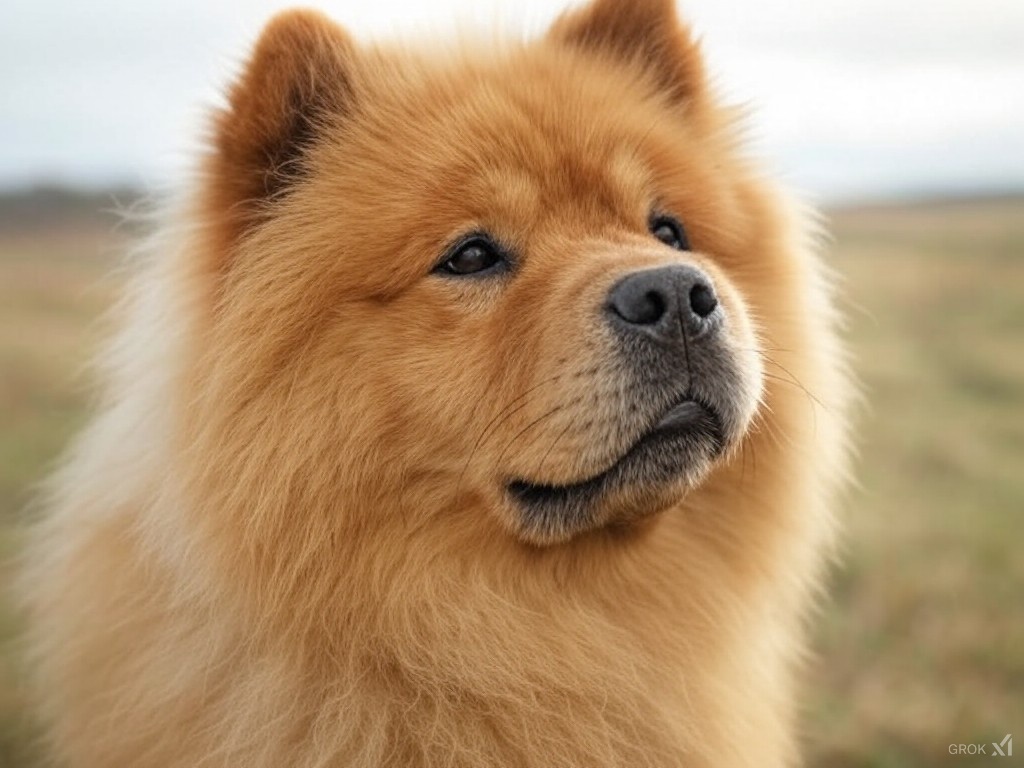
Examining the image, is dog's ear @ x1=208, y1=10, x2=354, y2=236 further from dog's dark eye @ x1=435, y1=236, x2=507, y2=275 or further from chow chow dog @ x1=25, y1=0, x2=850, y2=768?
dog's dark eye @ x1=435, y1=236, x2=507, y2=275

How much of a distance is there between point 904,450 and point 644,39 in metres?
2.75

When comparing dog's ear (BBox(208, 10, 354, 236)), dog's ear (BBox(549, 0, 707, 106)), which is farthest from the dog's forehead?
dog's ear (BBox(549, 0, 707, 106))

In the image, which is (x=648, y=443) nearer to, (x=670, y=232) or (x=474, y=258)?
(x=474, y=258)

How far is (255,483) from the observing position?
210cm

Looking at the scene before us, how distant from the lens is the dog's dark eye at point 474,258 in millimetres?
2178

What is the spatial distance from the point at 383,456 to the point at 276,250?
53cm

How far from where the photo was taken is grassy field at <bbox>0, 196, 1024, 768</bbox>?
3.28 m

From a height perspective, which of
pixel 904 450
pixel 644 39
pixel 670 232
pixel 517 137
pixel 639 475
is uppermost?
pixel 644 39

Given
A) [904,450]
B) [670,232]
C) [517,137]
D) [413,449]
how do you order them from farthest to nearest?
[904,450], [670,232], [517,137], [413,449]

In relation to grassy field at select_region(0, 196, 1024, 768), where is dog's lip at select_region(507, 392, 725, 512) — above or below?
above

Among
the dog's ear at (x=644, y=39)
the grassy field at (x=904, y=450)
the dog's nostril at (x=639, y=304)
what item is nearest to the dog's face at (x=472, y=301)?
the dog's nostril at (x=639, y=304)

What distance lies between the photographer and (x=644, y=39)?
2729 mm

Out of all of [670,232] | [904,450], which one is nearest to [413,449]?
[670,232]

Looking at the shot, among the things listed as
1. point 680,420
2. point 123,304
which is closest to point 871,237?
point 680,420
